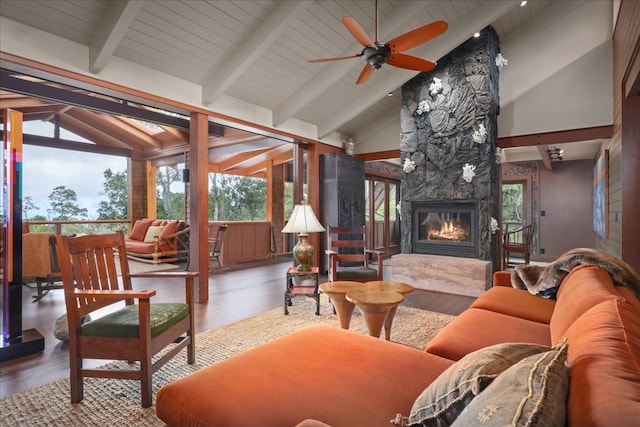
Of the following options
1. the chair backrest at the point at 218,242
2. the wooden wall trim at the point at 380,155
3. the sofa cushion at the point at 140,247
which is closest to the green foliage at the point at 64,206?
the sofa cushion at the point at 140,247

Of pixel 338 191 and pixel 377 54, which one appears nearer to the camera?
pixel 377 54

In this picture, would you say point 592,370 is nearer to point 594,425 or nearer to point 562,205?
point 594,425

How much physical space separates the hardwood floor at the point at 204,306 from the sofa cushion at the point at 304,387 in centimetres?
165

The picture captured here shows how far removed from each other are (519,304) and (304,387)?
71.9 inches

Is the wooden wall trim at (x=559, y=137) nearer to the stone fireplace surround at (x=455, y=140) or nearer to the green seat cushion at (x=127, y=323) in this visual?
the stone fireplace surround at (x=455, y=140)

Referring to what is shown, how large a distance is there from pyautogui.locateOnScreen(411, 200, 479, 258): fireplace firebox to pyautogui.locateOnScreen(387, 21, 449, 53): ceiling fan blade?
2870 mm

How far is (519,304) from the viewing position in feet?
7.88

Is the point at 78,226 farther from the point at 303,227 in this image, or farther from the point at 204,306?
the point at 303,227

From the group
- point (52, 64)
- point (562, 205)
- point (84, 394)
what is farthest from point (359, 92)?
point (562, 205)

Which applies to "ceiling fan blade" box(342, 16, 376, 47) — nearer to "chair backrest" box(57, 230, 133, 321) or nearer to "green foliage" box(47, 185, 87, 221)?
"chair backrest" box(57, 230, 133, 321)


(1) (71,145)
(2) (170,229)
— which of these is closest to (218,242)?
(2) (170,229)

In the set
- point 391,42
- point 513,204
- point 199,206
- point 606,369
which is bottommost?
point 606,369

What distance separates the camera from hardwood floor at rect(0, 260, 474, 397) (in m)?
2.35

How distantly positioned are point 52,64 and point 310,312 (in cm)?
327
